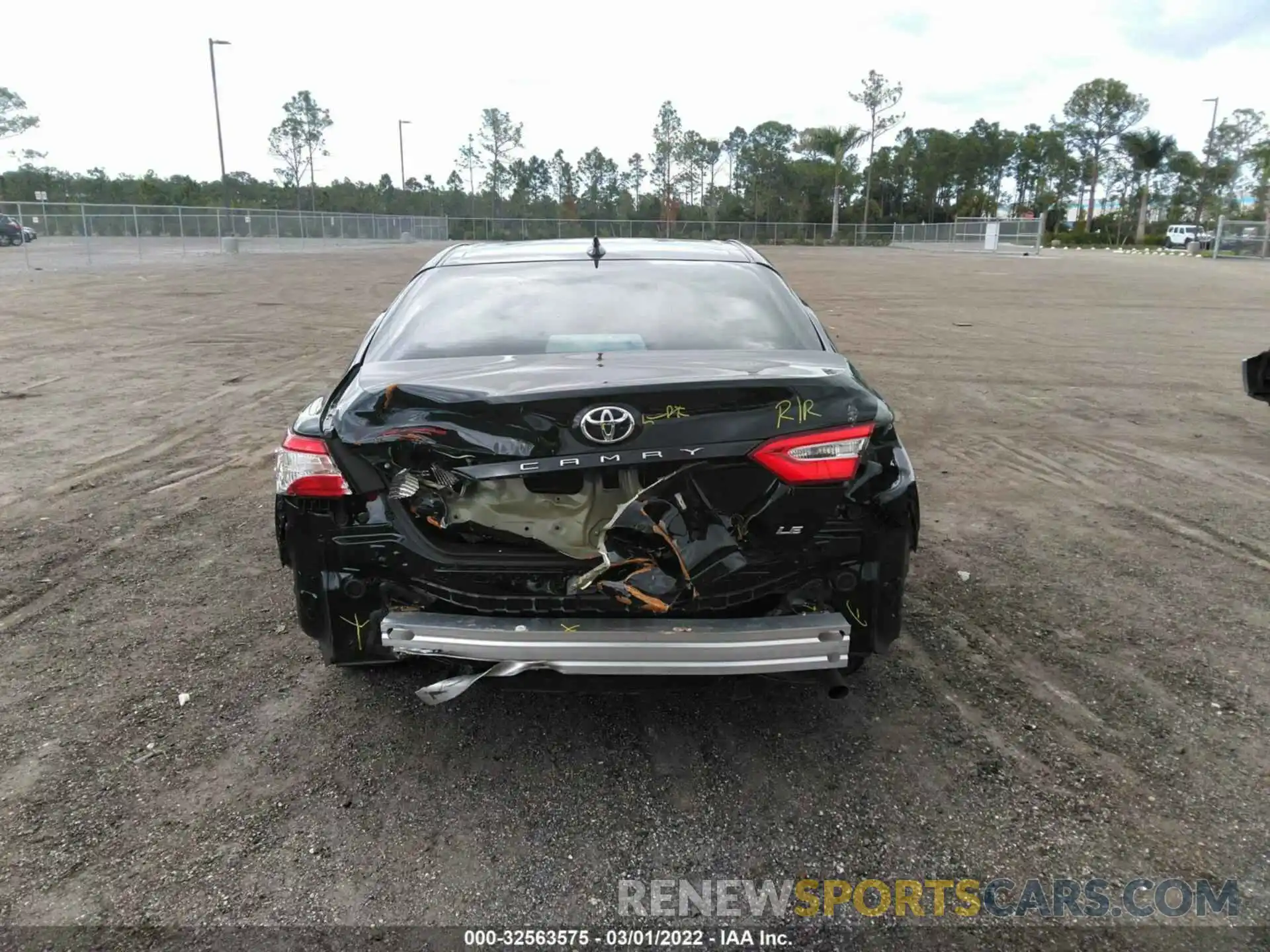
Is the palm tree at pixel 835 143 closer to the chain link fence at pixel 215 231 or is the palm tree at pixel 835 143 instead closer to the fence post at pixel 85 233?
the chain link fence at pixel 215 231

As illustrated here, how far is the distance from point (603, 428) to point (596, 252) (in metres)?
1.77

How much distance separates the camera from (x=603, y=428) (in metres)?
2.59

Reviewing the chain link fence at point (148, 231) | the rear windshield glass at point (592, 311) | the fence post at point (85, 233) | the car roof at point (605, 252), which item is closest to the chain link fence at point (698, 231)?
the chain link fence at point (148, 231)

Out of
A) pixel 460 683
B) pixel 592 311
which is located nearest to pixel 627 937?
pixel 460 683

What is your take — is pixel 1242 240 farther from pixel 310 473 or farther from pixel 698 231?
pixel 310 473

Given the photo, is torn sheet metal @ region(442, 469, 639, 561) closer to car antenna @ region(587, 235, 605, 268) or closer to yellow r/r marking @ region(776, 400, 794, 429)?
yellow r/r marking @ region(776, 400, 794, 429)

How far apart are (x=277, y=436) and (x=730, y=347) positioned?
196 inches

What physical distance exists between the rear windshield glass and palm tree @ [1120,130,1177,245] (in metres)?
84.5

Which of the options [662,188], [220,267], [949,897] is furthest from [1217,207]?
[949,897]

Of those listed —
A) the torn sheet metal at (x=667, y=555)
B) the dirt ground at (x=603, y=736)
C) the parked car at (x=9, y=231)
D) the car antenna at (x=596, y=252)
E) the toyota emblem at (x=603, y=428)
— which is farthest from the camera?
the parked car at (x=9, y=231)

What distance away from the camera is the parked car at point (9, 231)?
3145 cm

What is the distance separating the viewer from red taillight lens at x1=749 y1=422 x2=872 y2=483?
263 cm

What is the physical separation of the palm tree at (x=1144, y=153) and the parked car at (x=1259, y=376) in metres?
80.3

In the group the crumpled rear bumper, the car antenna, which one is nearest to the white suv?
the car antenna
